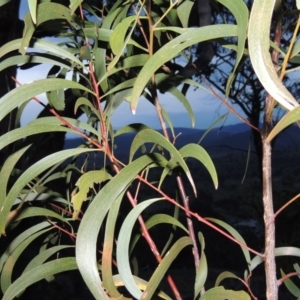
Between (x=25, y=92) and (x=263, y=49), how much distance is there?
0.69 feet

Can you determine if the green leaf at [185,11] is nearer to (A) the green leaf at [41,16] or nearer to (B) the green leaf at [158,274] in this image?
(A) the green leaf at [41,16]

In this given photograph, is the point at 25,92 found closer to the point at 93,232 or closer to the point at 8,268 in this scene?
the point at 93,232

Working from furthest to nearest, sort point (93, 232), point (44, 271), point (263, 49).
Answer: point (44, 271), point (93, 232), point (263, 49)

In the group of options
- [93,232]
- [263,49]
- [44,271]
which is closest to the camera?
[263,49]

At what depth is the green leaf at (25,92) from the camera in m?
0.40

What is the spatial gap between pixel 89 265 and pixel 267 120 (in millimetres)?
192

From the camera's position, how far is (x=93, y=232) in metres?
0.40

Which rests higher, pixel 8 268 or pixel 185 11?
pixel 185 11

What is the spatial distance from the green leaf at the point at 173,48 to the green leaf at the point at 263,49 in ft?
0.25

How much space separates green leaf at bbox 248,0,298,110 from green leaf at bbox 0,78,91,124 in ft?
0.66

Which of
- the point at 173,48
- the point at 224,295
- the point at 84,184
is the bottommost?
the point at 224,295

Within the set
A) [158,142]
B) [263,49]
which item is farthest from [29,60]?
[263,49]

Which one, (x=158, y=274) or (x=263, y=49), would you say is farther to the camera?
(x=158, y=274)

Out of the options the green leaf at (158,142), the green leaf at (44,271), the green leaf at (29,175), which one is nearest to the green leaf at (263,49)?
the green leaf at (158,142)
